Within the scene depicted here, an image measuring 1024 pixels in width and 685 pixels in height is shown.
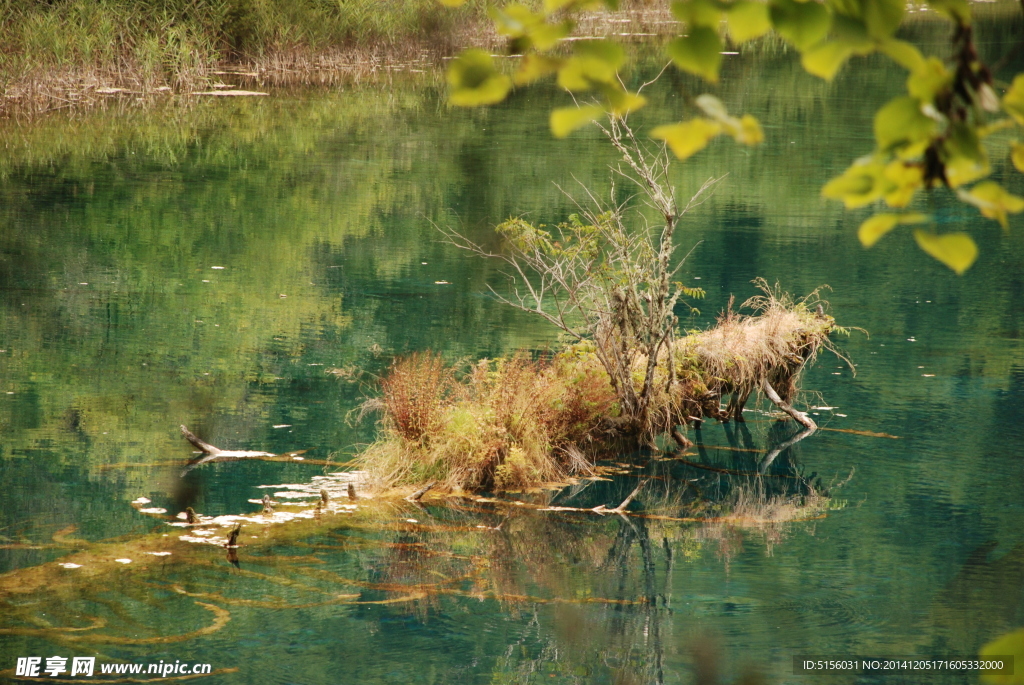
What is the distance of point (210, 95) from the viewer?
34031mm

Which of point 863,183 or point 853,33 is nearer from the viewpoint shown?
point 853,33

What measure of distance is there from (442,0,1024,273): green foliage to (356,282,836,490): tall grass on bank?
8035 mm

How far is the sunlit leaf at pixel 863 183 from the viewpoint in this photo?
221 centimetres

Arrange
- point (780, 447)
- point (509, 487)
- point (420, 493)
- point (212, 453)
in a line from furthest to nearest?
1. point (780, 447)
2. point (212, 453)
3. point (509, 487)
4. point (420, 493)

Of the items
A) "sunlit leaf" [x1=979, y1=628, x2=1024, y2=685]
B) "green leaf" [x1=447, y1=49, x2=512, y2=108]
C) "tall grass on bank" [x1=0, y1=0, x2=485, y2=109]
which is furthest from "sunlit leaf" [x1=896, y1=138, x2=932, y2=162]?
"tall grass on bank" [x1=0, y1=0, x2=485, y2=109]

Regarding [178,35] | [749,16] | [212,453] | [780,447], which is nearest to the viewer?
[749,16]

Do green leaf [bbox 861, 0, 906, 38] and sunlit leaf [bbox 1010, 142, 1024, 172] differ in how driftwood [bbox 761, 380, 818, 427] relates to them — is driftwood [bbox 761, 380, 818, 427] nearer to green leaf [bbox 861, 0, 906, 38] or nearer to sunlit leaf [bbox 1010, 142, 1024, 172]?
sunlit leaf [bbox 1010, 142, 1024, 172]

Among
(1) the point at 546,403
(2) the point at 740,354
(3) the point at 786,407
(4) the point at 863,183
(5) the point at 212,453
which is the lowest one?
A: (5) the point at 212,453

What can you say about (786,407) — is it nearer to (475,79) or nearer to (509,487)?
(509,487)

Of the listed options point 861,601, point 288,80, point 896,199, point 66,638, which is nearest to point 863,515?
point 861,601

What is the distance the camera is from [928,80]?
2.11 meters

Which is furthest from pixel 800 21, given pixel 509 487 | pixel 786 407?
pixel 786 407

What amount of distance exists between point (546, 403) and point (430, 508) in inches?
53.5

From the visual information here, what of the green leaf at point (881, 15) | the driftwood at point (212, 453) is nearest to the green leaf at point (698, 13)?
the green leaf at point (881, 15)
